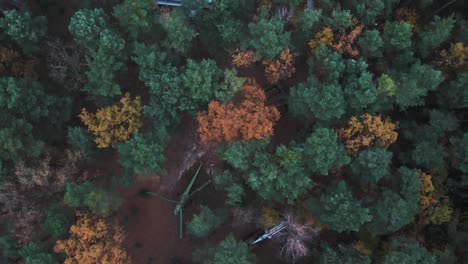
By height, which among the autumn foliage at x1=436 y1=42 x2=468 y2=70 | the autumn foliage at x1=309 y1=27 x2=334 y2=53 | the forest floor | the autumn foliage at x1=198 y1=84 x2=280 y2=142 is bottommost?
the forest floor

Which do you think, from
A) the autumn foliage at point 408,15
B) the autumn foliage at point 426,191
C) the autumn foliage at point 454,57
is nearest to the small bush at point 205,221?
the autumn foliage at point 426,191

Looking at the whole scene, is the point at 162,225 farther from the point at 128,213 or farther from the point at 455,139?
the point at 455,139

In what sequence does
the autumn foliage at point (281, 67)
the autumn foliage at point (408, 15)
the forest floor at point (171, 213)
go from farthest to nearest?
the forest floor at point (171, 213) → the autumn foliage at point (408, 15) → the autumn foliage at point (281, 67)

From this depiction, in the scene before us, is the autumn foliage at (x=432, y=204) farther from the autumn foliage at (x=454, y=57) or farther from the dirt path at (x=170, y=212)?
the dirt path at (x=170, y=212)

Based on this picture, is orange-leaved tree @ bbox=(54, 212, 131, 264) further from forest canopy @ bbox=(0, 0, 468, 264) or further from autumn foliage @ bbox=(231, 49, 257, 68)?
autumn foliage @ bbox=(231, 49, 257, 68)

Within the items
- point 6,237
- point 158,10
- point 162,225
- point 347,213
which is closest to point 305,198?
point 347,213

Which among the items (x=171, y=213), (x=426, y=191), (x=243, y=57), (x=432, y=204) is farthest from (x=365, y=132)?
(x=171, y=213)

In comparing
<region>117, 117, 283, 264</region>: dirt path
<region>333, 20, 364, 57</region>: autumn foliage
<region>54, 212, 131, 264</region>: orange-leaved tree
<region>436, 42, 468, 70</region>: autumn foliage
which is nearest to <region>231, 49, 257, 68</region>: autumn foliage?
<region>333, 20, 364, 57</region>: autumn foliage
